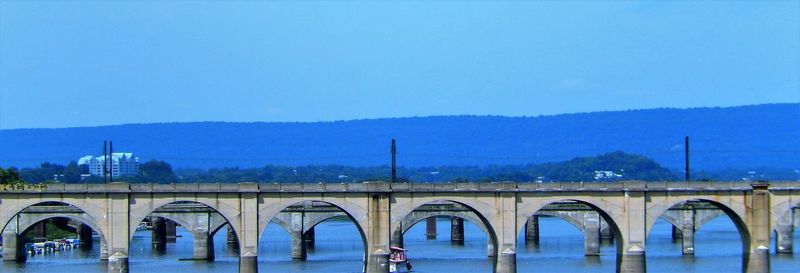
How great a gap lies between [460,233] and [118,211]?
1756 inches

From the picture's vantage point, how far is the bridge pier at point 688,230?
9419cm

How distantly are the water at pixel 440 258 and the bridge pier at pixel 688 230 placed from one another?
0.74 meters

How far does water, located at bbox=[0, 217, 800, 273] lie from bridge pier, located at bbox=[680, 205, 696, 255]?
74 cm

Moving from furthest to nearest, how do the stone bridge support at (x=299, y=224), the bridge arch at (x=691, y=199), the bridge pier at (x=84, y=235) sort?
the bridge pier at (x=84, y=235)
the stone bridge support at (x=299, y=224)
the bridge arch at (x=691, y=199)

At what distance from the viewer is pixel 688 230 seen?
3728 inches

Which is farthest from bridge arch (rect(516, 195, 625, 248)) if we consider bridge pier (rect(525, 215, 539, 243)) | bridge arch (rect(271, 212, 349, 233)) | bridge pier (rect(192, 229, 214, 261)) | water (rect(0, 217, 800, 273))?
bridge pier (rect(525, 215, 539, 243))

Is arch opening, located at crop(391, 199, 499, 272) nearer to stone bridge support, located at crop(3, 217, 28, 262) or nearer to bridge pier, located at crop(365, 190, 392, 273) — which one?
bridge pier, located at crop(365, 190, 392, 273)

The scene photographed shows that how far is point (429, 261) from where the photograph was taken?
91250 mm

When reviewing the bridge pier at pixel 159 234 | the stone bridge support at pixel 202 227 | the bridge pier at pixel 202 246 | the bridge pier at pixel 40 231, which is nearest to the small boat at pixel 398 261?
the stone bridge support at pixel 202 227

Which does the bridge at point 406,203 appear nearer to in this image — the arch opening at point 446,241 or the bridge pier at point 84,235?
the arch opening at point 446,241

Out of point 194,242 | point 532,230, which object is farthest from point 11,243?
point 532,230

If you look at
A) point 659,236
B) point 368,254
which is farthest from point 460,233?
point 368,254

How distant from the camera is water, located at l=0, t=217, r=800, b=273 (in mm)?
84000

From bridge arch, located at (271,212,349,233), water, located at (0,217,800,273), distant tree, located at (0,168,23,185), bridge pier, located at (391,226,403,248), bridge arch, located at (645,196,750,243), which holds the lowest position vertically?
water, located at (0,217,800,273)
